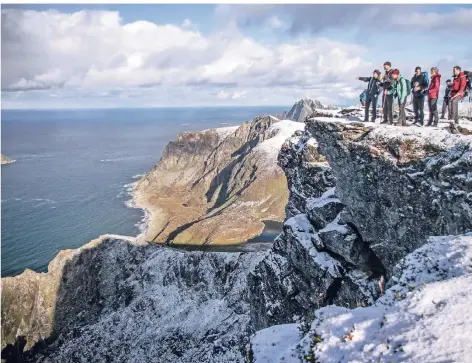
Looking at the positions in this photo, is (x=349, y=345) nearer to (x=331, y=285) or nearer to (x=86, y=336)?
(x=331, y=285)

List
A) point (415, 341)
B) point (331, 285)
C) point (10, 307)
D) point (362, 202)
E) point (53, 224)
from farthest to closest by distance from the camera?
1. point (53, 224)
2. point (10, 307)
3. point (331, 285)
4. point (362, 202)
5. point (415, 341)

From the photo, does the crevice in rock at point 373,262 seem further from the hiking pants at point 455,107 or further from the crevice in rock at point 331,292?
the hiking pants at point 455,107

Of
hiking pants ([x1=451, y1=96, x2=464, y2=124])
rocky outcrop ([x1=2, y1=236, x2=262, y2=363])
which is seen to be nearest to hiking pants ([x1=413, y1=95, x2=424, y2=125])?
hiking pants ([x1=451, y1=96, x2=464, y2=124])

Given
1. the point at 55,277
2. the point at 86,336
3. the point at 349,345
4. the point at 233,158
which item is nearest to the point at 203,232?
the point at 55,277

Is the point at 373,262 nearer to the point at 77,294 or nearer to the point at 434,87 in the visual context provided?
the point at 434,87

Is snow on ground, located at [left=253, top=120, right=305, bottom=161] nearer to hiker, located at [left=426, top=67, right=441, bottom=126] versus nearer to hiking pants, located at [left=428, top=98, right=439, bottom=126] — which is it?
hiking pants, located at [left=428, top=98, right=439, bottom=126]

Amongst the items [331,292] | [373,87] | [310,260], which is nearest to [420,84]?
[373,87]
